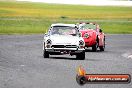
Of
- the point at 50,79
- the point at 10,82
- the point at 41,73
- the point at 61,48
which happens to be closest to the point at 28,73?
the point at 41,73

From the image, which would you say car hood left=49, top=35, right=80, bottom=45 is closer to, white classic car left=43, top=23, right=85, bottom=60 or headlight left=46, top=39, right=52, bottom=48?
white classic car left=43, top=23, right=85, bottom=60

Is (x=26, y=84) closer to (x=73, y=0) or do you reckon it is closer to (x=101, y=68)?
(x=101, y=68)

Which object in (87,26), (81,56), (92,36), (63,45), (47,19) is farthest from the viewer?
(47,19)

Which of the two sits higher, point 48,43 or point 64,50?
point 48,43

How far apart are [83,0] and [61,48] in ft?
466

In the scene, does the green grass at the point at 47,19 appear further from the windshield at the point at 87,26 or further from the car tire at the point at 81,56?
the car tire at the point at 81,56

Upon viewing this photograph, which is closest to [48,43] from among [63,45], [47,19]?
[63,45]

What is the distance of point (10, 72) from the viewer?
57.3 feet

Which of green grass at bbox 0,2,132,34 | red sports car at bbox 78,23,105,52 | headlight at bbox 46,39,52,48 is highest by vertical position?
headlight at bbox 46,39,52,48

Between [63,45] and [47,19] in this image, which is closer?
[63,45]

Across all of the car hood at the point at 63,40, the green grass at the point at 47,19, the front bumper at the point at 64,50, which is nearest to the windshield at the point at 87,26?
the car hood at the point at 63,40

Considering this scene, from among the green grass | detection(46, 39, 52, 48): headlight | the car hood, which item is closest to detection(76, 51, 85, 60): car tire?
the car hood

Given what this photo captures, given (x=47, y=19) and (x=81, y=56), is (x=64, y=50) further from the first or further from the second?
(x=47, y=19)

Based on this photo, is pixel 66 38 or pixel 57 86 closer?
pixel 57 86
